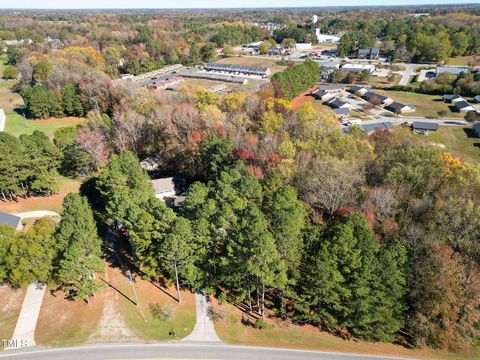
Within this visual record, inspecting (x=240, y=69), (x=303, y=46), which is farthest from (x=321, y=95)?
(x=303, y=46)

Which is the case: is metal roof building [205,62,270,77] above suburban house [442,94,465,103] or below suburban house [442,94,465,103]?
above

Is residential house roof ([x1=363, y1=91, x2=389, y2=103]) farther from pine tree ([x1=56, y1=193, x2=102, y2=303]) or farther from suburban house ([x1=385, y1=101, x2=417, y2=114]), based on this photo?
pine tree ([x1=56, y1=193, x2=102, y2=303])

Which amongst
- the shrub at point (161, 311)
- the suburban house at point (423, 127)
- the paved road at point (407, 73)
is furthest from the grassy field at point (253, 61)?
the shrub at point (161, 311)

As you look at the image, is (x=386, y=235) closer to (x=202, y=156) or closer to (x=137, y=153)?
(x=202, y=156)

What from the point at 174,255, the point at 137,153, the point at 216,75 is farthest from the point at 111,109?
the point at 174,255

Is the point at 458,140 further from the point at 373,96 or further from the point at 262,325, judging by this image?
the point at 262,325

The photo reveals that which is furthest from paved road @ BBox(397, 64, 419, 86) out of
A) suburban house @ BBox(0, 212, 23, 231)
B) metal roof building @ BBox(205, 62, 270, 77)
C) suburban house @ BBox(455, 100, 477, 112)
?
suburban house @ BBox(0, 212, 23, 231)
